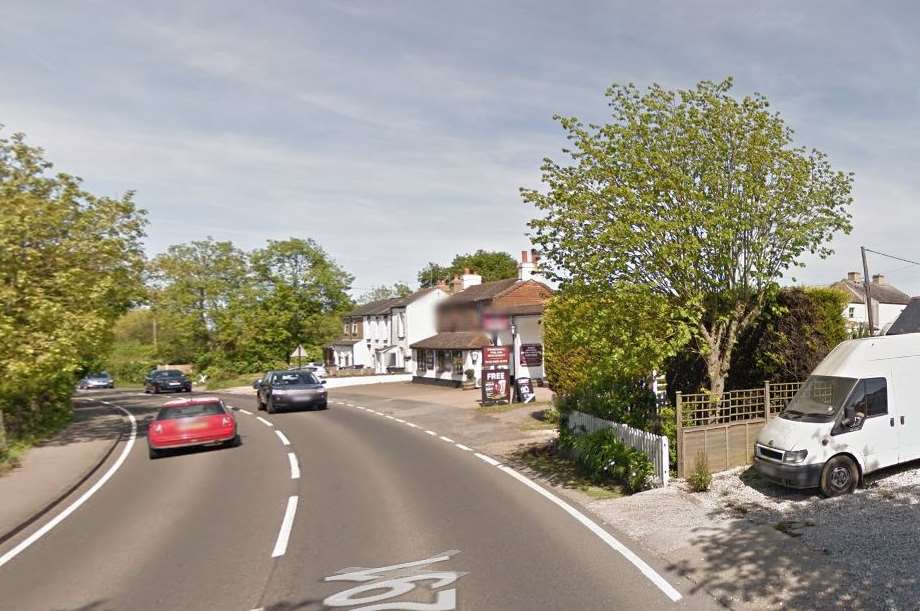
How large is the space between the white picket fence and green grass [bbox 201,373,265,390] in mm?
46084

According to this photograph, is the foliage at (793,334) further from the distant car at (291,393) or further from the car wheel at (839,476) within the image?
the distant car at (291,393)

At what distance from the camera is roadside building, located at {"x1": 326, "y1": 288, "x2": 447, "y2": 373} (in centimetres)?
5303

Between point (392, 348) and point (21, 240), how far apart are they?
128 feet

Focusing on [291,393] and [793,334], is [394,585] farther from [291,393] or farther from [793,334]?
[291,393]

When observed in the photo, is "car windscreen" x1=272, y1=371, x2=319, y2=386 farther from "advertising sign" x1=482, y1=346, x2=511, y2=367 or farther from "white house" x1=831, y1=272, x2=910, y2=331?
"white house" x1=831, y1=272, x2=910, y2=331

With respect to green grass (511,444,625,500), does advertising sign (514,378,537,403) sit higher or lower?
higher

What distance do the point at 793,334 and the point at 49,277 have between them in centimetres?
2008

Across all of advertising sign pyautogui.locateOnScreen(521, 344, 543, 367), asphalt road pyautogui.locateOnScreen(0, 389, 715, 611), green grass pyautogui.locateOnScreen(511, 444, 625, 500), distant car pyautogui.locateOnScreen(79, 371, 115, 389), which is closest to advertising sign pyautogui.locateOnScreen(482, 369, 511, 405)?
advertising sign pyautogui.locateOnScreen(521, 344, 543, 367)

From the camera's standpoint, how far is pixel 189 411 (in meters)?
17.9

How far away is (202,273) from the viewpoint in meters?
66.6

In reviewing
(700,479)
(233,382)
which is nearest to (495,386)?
(700,479)

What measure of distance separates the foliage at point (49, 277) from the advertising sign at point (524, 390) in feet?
51.5

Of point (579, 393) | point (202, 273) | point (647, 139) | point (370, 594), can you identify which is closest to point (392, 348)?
point (202, 273)

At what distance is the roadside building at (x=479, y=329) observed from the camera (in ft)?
125
